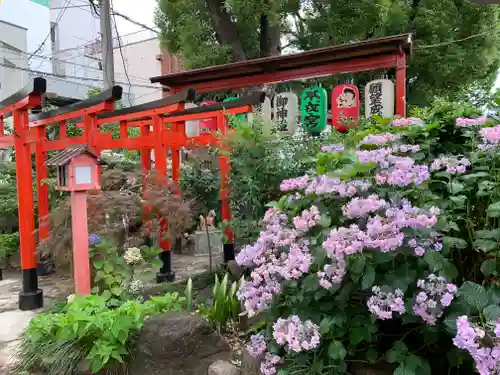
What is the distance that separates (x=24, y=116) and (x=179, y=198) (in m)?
2.37

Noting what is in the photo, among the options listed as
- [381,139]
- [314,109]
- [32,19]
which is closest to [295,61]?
[314,109]

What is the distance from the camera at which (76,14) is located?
2362 cm

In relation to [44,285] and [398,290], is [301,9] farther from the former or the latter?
[398,290]

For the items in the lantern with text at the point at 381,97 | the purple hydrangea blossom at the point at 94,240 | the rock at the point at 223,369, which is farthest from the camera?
the lantern with text at the point at 381,97

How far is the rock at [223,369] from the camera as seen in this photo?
337 cm

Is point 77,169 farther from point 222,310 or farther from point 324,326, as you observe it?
point 324,326

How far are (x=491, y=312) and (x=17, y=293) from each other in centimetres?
672

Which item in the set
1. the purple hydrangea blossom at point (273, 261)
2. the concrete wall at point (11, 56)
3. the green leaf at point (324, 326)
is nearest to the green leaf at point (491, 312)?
the green leaf at point (324, 326)

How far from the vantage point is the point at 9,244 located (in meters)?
8.59

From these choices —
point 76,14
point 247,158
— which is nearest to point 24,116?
point 247,158

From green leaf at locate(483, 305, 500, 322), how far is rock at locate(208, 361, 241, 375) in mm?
1867

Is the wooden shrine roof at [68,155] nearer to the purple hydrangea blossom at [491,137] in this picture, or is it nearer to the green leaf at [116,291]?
the green leaf at [116,291]

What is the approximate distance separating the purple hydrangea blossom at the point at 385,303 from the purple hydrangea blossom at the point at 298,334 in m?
0.35

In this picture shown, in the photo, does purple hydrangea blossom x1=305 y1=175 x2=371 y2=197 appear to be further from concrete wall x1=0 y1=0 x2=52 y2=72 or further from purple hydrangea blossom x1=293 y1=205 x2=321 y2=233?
concrete wall x1=0 y1=0 x2=52 y2=72
